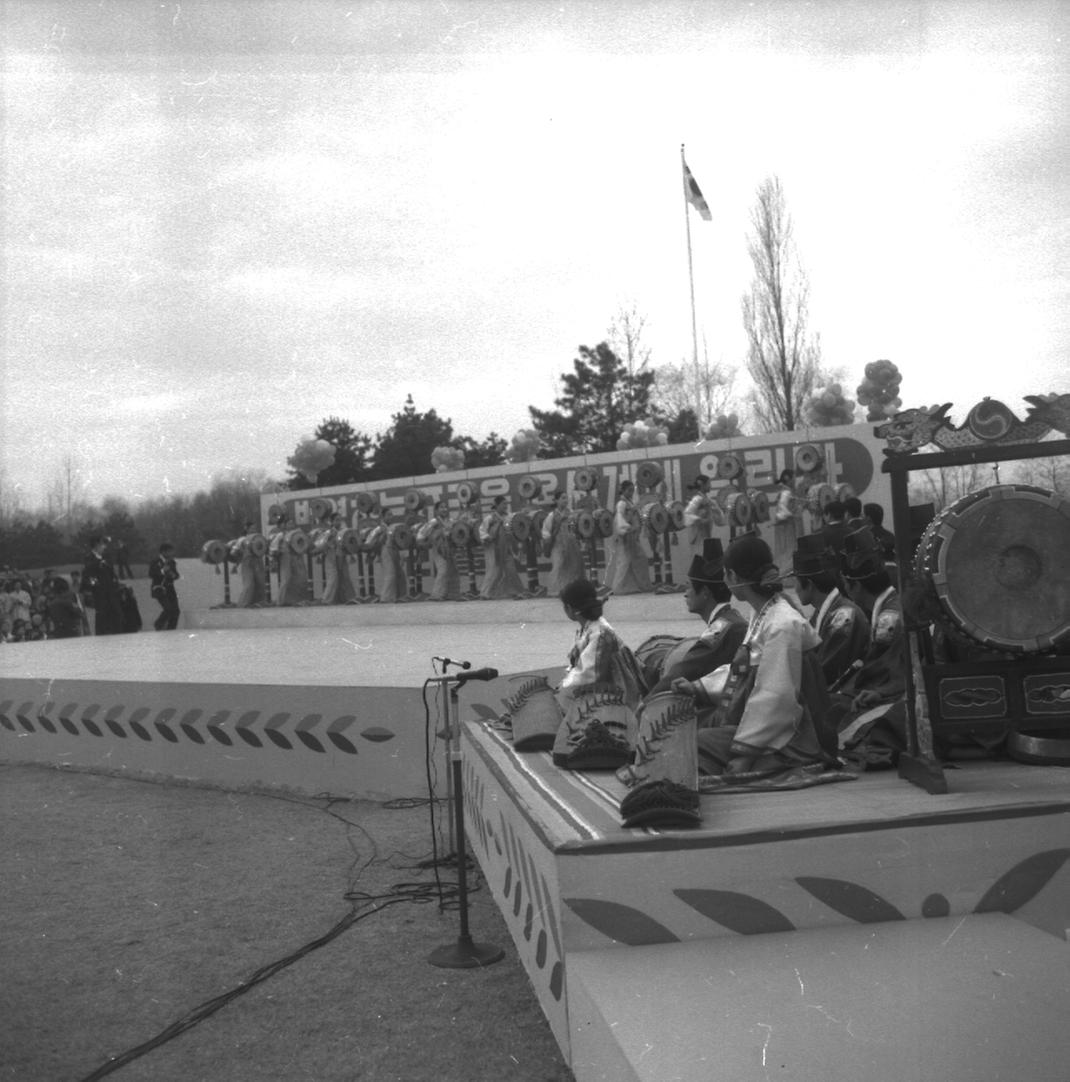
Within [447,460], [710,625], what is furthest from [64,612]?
[710,625]

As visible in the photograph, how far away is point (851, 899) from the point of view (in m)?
2.65

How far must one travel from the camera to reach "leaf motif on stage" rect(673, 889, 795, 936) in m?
2.61

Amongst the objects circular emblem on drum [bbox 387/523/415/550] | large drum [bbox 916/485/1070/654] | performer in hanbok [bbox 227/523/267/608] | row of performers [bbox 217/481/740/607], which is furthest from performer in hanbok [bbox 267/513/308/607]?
large drum [bbox 916/485/1070/654]

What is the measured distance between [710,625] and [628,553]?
35.3 feet

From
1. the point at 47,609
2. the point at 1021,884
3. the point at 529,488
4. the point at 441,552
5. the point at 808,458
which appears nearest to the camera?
the point at 1021,884

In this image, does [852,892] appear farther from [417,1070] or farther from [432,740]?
[432,740]

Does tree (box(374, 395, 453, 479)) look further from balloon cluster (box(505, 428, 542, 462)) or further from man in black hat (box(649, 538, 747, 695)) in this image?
man in black hat (box(649, 538, 747, 695))

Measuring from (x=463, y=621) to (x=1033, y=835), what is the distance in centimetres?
1193

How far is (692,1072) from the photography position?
2.06m

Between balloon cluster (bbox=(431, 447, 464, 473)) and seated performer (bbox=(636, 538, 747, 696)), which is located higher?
balloon cluster (bbox=(431, 447, 464, 473))

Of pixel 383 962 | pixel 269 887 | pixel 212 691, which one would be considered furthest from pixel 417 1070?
pixel 212 691

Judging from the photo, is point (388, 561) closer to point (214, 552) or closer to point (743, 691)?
point (214, 552)

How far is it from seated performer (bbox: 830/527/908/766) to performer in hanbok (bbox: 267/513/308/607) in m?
15.1

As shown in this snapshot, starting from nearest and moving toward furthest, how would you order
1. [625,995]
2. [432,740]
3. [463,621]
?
[625,995] → [432,740] → [463,621]
